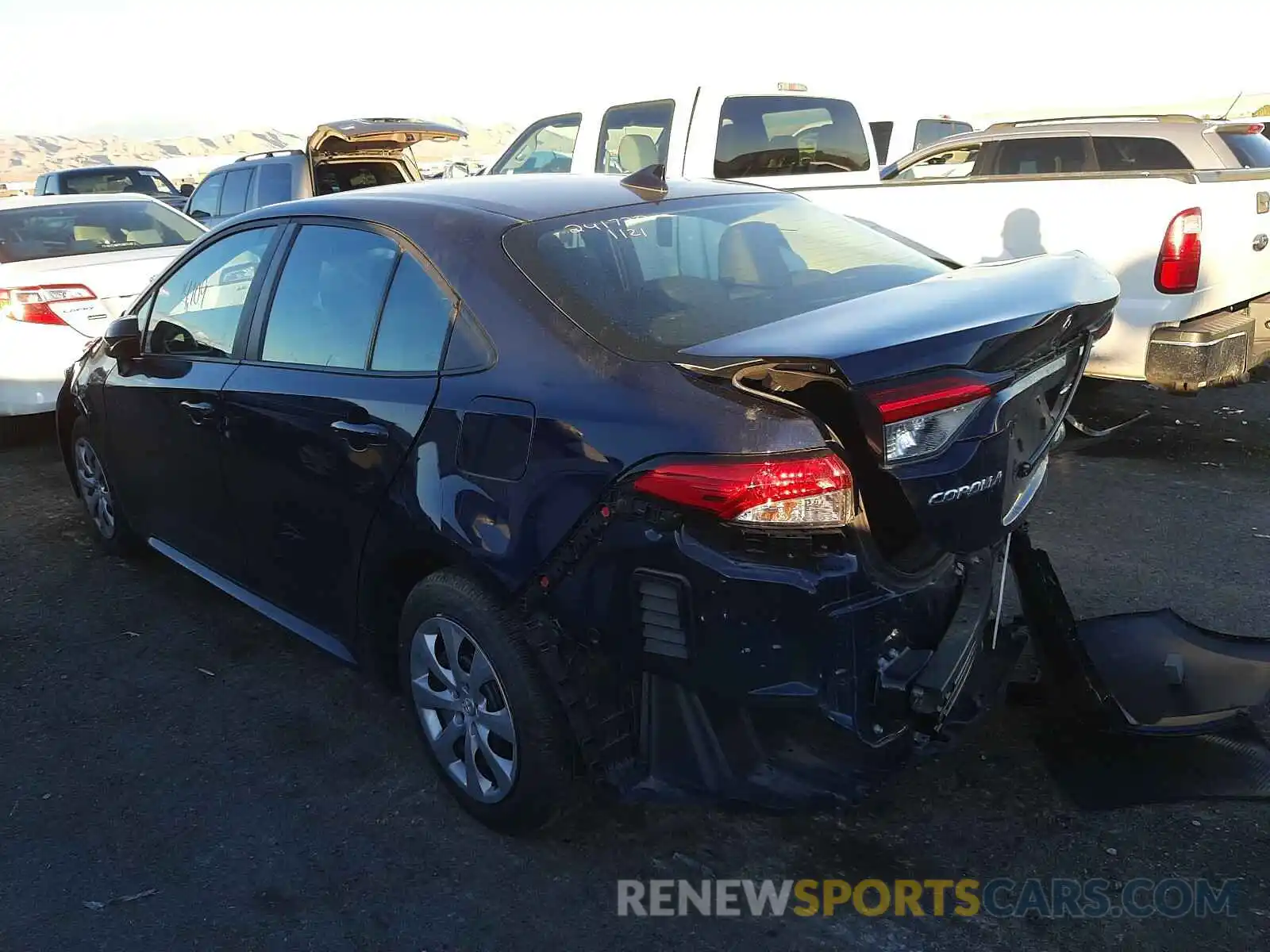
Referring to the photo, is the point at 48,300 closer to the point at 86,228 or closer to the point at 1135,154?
the point at 86,228

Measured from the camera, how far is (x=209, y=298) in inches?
152

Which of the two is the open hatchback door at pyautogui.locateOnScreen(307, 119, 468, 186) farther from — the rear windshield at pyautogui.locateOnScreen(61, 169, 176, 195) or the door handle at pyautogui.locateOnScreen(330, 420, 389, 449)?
the door handle at pyautogui.locateOnScreen(330, 420, 389, 449)

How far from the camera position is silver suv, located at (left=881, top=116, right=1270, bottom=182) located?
Result: 7.95 meters

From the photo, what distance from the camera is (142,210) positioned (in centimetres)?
796

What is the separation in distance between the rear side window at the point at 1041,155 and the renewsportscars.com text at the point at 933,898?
7793 millimetres

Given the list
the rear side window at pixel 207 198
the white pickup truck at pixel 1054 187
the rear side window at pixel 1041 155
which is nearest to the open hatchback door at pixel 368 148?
the rear side window at pixel 207 198

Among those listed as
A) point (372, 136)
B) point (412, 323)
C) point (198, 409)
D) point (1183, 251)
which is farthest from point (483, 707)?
point (372, 136)

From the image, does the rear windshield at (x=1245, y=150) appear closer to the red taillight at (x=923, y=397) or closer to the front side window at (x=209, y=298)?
the red taillight at (x=923, y=397)

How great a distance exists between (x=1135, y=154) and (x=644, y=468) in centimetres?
807

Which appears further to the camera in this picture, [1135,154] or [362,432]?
[1135,154]

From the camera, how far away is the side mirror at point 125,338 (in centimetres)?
405

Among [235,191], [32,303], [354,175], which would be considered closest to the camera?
[32,303]

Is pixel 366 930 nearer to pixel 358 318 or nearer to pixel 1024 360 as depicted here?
pixel 358 318

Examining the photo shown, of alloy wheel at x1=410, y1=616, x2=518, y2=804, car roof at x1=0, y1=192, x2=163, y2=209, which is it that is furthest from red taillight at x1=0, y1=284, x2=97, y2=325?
alloy wheel at x1=410, y1=616, x2=518, y2=804
